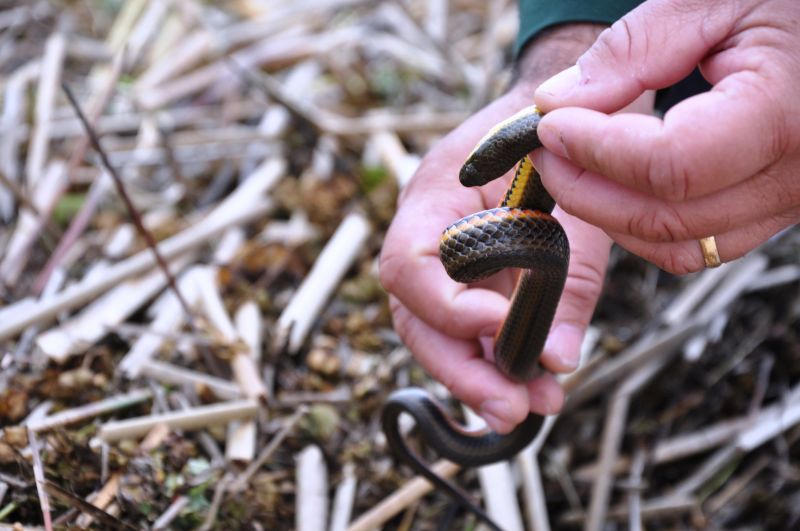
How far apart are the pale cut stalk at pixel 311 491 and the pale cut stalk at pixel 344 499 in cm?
4

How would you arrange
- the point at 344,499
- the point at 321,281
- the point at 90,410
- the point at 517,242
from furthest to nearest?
1. the point at 321,281
2. the point at 344,499
3. the point at 90,410
4. the point at 517,242

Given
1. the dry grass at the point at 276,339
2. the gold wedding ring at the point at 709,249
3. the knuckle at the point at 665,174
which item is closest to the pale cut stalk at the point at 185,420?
the dry grass at the point at 276,339

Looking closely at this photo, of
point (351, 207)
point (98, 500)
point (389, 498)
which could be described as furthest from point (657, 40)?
point (351, 207)

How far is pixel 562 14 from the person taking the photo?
296 cm

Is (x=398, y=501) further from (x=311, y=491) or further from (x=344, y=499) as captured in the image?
(x=311, y=491)

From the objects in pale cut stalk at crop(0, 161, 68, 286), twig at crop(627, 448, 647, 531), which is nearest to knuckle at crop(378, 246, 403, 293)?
twig at crop(627, 448, 647, 531)

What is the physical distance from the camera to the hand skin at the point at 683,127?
173cm

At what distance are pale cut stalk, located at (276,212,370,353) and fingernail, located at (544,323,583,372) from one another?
143 centimetres

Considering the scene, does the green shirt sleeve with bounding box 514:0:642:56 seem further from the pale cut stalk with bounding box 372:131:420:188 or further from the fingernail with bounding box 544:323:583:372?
the pale cut stalk with bounding box 372:131:420:188

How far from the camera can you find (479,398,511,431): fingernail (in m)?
2.66

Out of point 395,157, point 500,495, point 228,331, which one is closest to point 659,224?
point 500,495

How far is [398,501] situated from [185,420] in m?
0.93

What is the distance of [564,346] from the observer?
2723mm

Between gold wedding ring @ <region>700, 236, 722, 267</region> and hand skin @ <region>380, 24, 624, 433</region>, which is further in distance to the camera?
hand skin @ <region>380, 24, 624, 433</region>
